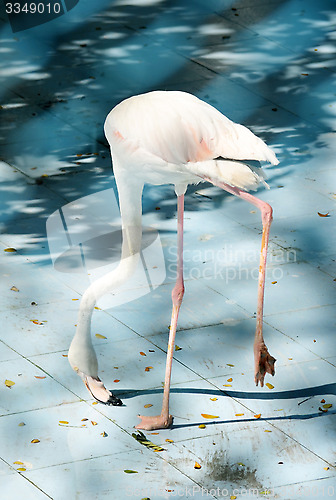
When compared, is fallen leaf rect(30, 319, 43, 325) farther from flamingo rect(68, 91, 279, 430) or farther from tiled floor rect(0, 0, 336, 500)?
flamingo rect(68, 91, 279, 430)

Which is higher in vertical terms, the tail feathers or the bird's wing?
the bird's wing

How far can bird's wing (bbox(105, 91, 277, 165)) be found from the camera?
5.66 metres

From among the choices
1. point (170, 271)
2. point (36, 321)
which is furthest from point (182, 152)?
point (170, 271)

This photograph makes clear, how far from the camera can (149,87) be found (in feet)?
35.5

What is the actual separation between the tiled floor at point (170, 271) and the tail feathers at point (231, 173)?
4.81ft

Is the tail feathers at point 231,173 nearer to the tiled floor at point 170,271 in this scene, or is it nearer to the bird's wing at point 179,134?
the bird's wing at point 179,134

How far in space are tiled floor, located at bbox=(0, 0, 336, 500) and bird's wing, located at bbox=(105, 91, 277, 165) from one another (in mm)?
1583

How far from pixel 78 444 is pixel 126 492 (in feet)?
1.66

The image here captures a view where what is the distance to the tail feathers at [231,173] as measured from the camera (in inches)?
219

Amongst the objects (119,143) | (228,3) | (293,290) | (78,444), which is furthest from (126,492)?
(228,3)

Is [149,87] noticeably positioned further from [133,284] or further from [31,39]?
[133,284]

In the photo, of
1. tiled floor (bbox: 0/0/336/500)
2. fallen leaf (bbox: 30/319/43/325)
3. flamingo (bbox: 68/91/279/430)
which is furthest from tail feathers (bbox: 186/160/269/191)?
fallen leaf (bbox: 30/319/43/325)

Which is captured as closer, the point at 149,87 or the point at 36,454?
the point at 36,454

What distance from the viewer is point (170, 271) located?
306 inches
